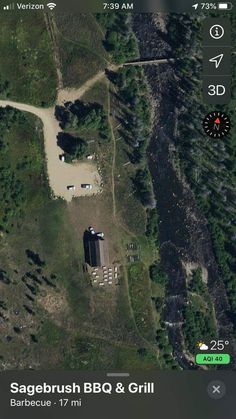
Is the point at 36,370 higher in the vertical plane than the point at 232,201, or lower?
lower

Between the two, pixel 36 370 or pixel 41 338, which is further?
pixel 41 338

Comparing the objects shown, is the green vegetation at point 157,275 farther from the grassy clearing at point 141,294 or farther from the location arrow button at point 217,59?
the location arrow button at point 217,59

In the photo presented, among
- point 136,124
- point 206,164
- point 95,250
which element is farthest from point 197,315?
point 136,124

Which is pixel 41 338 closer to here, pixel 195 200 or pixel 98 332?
pixel 98 332

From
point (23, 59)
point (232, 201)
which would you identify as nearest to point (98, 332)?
point (232, 201)

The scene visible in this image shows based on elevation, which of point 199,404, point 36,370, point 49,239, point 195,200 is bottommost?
point 199,404

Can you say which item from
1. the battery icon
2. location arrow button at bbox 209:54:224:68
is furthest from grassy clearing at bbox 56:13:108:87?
the battery icon

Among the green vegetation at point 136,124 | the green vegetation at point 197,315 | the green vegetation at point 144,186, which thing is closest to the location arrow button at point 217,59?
the green vegetation at point 136,124

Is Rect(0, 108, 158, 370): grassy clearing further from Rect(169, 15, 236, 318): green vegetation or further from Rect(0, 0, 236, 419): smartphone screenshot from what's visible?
Rect(169, 15, 236, 318): green vegetation
